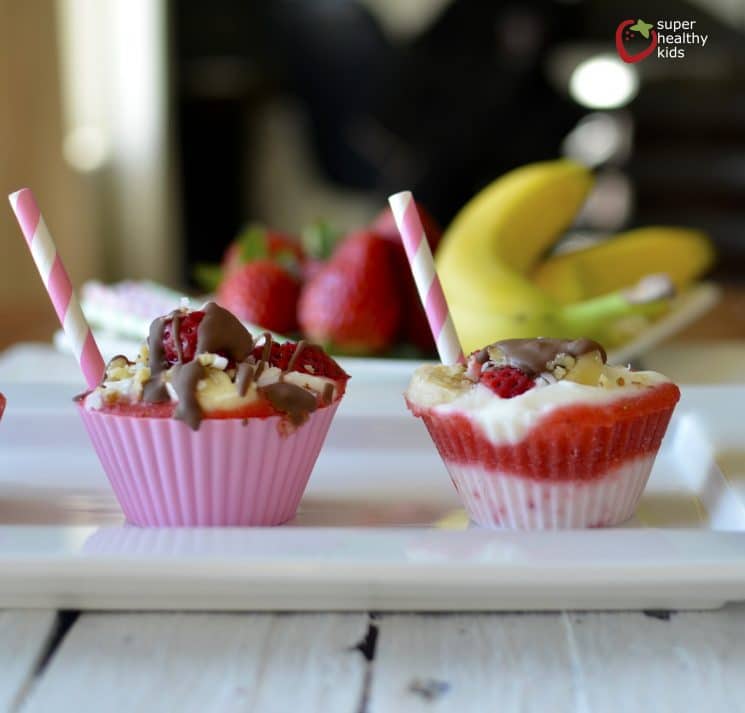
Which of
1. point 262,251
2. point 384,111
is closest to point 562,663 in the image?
point 262,251

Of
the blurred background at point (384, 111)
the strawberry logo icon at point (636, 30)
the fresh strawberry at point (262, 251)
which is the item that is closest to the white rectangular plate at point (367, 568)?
the strawberry logo icon at point (636, 30)

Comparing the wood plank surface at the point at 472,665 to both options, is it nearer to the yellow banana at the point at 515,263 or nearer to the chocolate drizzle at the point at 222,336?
the chocolate drizzle at the point at 222,336

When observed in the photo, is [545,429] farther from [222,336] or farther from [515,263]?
[515,263]

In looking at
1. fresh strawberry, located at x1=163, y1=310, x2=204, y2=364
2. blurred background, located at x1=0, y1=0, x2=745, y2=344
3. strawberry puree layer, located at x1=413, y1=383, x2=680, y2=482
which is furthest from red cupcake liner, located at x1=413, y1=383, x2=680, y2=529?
blurred background, located at x1=0, y1=0, x2=745, y2=344

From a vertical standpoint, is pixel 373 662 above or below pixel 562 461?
below

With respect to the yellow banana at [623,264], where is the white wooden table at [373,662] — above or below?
below

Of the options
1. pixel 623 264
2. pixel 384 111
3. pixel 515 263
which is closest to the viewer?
pixel 515 263

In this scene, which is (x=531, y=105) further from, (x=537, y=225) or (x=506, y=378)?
(x=506, y=378)

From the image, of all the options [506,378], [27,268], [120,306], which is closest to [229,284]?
[120,306]
